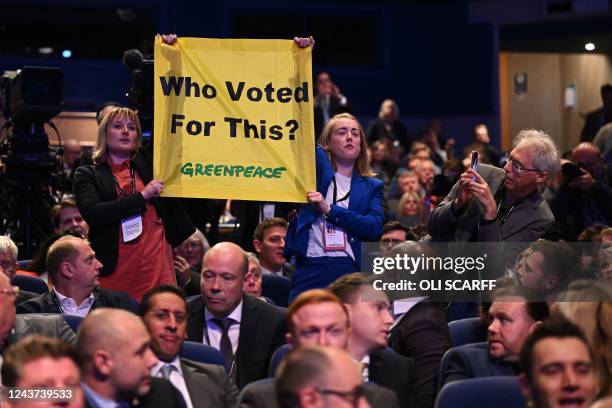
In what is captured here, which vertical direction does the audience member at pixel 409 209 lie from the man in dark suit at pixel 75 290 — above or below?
above

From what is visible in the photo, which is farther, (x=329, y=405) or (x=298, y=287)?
(x=298, y=287)

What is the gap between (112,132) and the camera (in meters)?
6.79

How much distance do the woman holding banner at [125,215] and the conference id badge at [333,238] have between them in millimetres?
887

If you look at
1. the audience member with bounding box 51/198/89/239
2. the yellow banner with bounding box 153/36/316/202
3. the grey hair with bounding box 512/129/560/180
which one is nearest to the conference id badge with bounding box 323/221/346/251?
the yellow banner with bounding box 153/36/316/202

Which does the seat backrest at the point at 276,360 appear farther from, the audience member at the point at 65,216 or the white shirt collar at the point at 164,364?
the audience member at the point at 65,216

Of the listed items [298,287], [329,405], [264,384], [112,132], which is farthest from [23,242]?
[329,405]

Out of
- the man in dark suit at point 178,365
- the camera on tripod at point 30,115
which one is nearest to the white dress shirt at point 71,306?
the man in dark suit at point 178,365

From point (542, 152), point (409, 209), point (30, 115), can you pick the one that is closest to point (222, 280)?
point (542, 152)

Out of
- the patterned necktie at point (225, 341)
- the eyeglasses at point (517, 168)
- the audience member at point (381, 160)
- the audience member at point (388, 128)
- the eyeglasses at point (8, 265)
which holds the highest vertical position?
the audience member at point (388, 128)

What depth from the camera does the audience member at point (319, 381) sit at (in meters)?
3.65

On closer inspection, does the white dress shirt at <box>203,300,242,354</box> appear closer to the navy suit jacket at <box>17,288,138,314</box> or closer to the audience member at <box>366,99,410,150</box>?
the navy suit jacket at <box>17,288,138,314</box>

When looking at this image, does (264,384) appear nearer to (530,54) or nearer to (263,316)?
(263,316)

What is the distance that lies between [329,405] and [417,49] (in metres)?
14.7

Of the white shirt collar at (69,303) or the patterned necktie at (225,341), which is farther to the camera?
the white shirt collar at (69,303)
